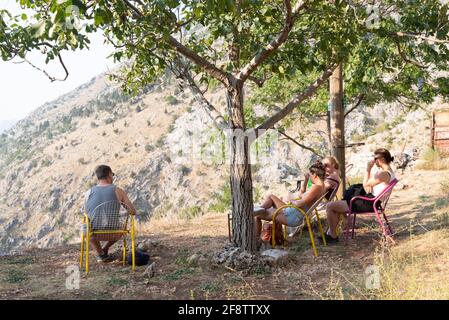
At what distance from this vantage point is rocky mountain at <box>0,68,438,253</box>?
141 feet

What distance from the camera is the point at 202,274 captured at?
5.34 metres

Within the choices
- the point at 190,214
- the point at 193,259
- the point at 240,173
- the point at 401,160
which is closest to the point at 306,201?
the point at 240,173

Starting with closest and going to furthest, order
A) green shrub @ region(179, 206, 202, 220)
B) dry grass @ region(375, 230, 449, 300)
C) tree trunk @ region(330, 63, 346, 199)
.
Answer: dry grass @ region(375, 230, 449, 300) → tree trunk @ region(330, 63, 346, 199) → green shrub @ region(179, 206, 202, 220)

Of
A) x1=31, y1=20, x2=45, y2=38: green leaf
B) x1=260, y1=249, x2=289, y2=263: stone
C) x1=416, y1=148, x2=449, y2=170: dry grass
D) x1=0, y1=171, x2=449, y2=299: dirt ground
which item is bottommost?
x1=0, y1=171, x2=449, y2=299: dirt ground

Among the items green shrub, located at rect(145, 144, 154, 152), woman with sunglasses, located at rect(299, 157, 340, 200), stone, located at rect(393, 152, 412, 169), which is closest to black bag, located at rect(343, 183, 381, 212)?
woman with sunglasses, located at rect(299, 157, 340, 200)

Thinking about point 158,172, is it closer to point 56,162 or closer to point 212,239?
point 56,162

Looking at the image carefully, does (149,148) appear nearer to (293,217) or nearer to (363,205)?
(293,217)

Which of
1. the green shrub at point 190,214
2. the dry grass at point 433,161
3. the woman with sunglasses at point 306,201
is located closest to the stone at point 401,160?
the dry grass at point 433,161

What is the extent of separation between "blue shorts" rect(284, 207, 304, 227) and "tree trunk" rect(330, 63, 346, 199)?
8.69 feet

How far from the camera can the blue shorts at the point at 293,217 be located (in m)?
5.88

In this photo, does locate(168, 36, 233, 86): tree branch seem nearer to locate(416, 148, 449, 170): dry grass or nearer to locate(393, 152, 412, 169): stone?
locate(416, 148, 449, 170): dry grass

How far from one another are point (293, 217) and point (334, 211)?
628mm

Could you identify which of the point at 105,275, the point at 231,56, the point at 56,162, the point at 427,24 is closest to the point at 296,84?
the point at 231,56
